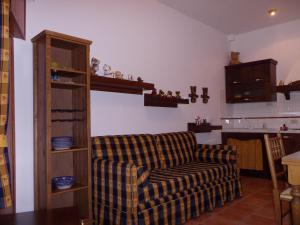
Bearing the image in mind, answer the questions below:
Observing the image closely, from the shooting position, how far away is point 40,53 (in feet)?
7.77

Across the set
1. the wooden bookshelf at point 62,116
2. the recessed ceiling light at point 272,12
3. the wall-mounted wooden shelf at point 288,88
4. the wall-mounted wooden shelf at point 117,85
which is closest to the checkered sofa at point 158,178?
the wooden bookshelf at point 62,116

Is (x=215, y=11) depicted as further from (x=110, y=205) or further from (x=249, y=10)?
(x=110, y=205)

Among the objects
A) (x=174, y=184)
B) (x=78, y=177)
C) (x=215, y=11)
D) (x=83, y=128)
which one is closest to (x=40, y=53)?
(x=83, y=128)

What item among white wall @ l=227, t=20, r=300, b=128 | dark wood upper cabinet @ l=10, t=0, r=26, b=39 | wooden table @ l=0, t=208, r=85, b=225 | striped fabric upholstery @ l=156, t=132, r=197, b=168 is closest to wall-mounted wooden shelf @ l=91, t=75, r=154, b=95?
striped fabric upholstery @ l=156, t=132, r=197, b=168

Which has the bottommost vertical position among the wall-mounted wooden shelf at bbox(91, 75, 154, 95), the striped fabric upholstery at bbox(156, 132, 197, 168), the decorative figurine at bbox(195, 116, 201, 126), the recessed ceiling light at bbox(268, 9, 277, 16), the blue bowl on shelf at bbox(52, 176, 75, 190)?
the blue bowl on shelf at bbox(52, 176, 75, 190)

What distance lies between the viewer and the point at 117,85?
3.06m

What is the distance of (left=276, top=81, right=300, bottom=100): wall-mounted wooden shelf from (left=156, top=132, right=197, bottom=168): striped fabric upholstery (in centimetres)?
206

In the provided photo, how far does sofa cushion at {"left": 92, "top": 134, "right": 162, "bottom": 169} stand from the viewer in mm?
2750

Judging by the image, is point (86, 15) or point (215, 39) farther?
point (215, 39)

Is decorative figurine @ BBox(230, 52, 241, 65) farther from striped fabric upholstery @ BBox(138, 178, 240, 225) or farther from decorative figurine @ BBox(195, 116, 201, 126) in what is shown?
striped fabric upholstery @ BBox(138, 178, 240, 225)

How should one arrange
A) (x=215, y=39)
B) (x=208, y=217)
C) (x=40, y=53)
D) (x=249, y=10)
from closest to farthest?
(x=40, y=53), (x=208, y=217), (x=249, y=10), (x=215, y=39)

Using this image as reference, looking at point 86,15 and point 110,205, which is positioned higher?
point 86,15

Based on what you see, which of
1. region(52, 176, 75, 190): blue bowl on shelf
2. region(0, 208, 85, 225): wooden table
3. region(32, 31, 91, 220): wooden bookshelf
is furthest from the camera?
region(52, 176, 75, 190): blue bowl on shelf

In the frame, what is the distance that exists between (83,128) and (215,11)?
3120mm
